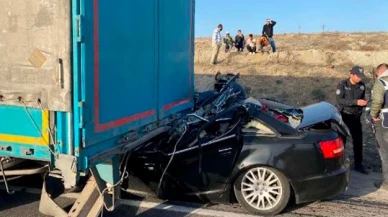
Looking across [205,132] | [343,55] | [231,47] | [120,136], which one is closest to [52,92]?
[120,136]

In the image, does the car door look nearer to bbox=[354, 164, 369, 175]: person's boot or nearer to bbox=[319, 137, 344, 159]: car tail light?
bbox=[319, 137, 344, 159]: car tail light

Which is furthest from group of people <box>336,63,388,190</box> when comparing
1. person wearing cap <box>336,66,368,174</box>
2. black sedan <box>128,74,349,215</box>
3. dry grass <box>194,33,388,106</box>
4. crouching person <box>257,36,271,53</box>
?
crouching person <box>257,36,271,53</box>

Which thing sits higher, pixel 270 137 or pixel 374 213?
pixel 270 137

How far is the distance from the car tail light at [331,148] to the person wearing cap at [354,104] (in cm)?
248

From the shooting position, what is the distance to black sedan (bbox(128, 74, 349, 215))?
5.13 meters

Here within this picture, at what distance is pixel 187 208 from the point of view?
541 centimetres

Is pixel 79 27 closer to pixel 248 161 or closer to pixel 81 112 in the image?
pixel 81 112

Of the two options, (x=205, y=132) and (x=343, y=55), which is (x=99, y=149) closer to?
(x=205, y=132)

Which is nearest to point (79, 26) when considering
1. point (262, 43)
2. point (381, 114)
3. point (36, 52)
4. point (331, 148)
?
point (36, 52)

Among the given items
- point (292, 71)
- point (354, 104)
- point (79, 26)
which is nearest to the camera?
point (79, 26)

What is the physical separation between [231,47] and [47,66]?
2608 cm

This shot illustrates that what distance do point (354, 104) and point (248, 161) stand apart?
10.7 ft

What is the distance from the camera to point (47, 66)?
354 cm

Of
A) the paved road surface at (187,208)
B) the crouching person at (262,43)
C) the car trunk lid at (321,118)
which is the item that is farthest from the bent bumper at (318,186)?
the crouching person at (262,43)
